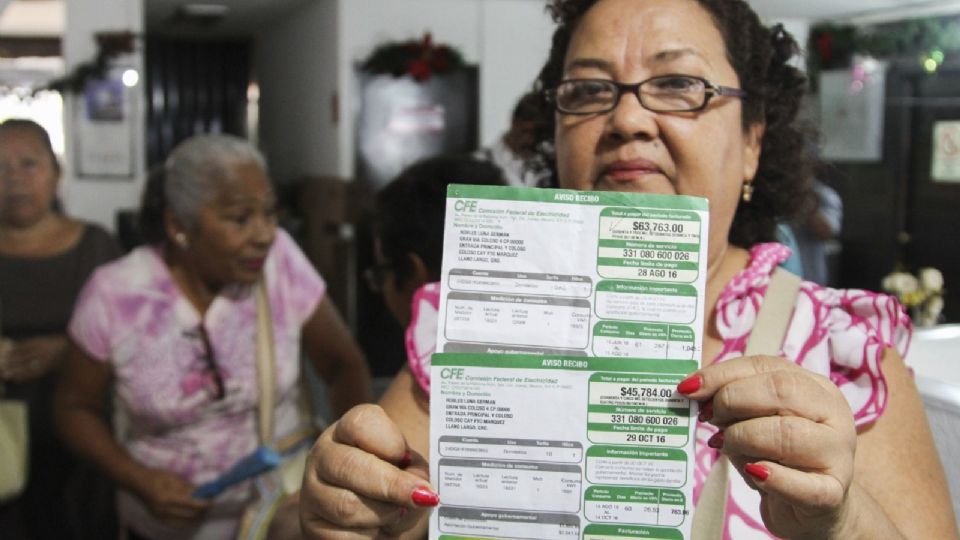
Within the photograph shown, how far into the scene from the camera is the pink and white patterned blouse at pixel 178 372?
1.93 meters

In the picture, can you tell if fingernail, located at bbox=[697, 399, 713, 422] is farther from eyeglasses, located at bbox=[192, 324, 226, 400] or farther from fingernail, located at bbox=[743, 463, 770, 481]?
eyeglasses, located at bbox=[192, 324, 226, 400]

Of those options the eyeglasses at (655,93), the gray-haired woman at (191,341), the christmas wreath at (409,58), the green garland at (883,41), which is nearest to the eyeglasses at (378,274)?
the gray-haired woman at (191,341)

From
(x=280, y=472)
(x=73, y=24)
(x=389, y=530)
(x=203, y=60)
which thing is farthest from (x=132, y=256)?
(x=203, y=60)

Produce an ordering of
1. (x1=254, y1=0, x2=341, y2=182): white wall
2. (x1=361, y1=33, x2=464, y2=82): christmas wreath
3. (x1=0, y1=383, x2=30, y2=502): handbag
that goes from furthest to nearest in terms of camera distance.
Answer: (x1=254, y1=0, x2=341, y2=182): white wall < (x1=361, y1=33, x2=464, y2=82): christmas wreath < (x1=0, y1=383, x2=30, y2=502): handbag

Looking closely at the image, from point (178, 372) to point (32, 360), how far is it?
538mm

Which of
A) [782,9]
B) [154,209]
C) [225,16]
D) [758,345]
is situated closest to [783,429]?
[758,345]

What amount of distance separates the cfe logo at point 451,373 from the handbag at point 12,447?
4.57 ft

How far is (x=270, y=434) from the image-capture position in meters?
1.97

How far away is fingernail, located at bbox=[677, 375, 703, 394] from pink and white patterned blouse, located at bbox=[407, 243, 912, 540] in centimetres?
24

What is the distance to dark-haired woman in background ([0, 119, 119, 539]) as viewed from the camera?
2.23 m

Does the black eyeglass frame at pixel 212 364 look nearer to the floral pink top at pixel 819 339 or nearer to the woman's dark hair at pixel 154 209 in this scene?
the woman's dark hair at pixel 154 209

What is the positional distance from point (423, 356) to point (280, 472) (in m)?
0.78

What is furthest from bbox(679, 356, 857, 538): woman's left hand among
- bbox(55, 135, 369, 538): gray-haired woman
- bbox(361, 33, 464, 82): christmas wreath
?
bbox(361, 33, 464, 82): christmas wreath

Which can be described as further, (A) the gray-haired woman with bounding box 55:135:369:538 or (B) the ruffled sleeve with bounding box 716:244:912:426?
(A) the gray-haired woman with bounding box 55:135:369:538
